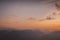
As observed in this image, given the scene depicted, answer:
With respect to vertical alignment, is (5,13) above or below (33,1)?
below

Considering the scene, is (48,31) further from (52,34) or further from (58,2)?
(58,2)

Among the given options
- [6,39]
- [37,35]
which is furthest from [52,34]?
[6,39]

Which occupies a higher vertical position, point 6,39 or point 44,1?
point 44,1

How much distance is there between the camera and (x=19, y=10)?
1.57 metres

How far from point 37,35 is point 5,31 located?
1.11 ft

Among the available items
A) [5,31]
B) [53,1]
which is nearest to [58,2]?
[53,1]

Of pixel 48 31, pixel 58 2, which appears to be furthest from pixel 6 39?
pixel 58 2

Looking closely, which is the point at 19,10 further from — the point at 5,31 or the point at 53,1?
the point at 53,1

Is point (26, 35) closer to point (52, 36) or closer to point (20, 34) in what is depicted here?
point (20, 34)

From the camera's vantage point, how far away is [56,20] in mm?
1550

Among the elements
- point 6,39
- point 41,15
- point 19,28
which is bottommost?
point 6,39

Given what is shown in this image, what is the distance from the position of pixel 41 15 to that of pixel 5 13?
0.39 m

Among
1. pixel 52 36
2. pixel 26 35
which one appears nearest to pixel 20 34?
pixel 26 35

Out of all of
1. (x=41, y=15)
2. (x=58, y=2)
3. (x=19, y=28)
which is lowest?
(x=19, y=28)
